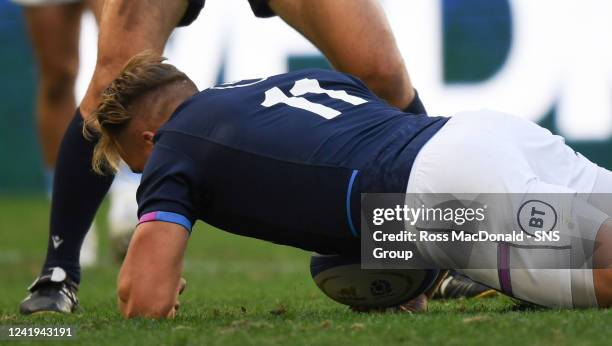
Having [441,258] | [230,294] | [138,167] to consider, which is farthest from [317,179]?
[230,294]

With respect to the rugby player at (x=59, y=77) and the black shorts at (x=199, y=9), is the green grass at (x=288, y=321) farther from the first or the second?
the black shorts at (x=199, y=9)

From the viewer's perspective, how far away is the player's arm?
10.00 ft

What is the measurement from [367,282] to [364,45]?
39.4 inches

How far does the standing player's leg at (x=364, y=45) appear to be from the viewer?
4020 millimetres

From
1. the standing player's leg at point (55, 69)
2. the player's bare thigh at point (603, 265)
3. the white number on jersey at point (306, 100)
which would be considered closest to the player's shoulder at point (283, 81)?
the white number on jersey at point (306, 100)

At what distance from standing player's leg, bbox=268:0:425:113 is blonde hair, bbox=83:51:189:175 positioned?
789 mm

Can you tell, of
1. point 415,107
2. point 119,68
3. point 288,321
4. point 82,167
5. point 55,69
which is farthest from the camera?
point 55,69

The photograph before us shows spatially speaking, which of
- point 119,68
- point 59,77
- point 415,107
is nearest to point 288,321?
point 119,68

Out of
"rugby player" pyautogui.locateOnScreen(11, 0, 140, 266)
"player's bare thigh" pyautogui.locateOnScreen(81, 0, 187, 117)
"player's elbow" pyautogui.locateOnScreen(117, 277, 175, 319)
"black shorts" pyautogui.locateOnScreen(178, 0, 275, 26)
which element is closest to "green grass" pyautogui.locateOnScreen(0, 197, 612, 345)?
"player's elbow" pyautogui.locateOnScreen(117, 277, 175, 319)

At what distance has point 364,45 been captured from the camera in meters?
4.03

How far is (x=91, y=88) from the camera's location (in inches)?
154

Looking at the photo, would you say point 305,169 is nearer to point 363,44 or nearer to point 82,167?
point 363,44

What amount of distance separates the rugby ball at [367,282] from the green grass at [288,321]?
0.23 feet

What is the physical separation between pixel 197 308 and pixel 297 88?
902 millimetres
